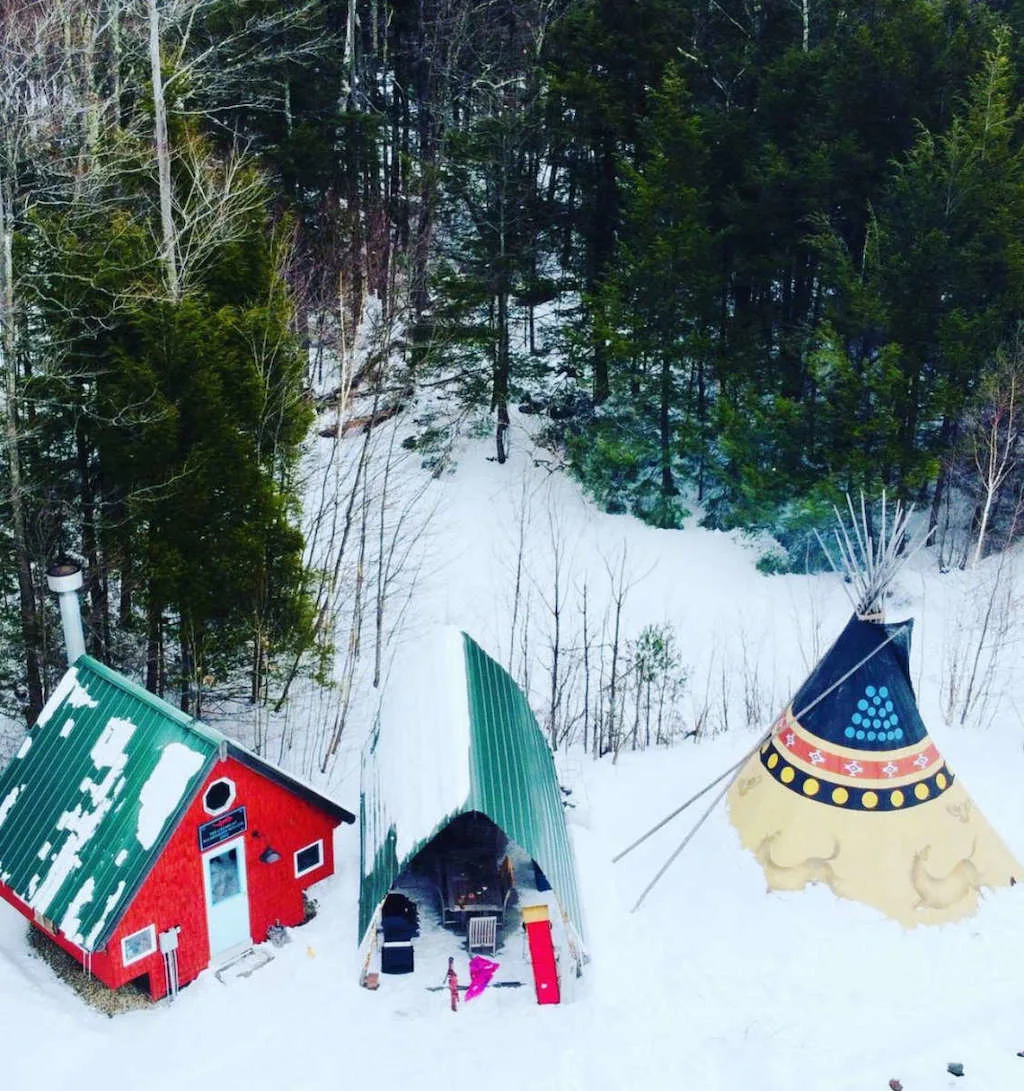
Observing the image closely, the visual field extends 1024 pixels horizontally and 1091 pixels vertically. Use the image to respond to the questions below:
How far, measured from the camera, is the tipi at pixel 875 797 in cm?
1101

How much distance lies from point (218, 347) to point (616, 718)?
9094mm

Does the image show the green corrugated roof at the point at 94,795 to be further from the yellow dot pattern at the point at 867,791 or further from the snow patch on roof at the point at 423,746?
the yellow dot pattern at the point at 867,791

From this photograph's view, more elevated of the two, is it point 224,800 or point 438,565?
point 224,800

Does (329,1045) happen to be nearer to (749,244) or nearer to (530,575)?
(530,575)

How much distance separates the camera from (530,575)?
20.3 meters

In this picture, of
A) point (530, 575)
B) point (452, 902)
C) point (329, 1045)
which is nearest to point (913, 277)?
point (530, 575)

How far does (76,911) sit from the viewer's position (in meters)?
10.1

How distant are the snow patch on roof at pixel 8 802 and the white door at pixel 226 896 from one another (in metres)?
2.50

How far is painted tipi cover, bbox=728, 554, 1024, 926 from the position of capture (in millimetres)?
11016

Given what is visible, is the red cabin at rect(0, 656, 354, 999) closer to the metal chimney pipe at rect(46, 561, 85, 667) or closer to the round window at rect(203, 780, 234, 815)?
the round window at rect(203, 780, 234, 815)

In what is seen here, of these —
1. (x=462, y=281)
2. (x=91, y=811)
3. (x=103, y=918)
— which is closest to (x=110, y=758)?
(x=91, y=811)

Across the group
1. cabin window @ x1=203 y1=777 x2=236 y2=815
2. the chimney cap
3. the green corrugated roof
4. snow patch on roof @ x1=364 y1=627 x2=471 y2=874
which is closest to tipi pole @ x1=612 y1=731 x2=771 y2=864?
snow patch on roof @ x1=364 y1=627 x2=471 y2=874

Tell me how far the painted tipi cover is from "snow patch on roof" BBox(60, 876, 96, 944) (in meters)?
6.90

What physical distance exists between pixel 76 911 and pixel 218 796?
1.65 metres
